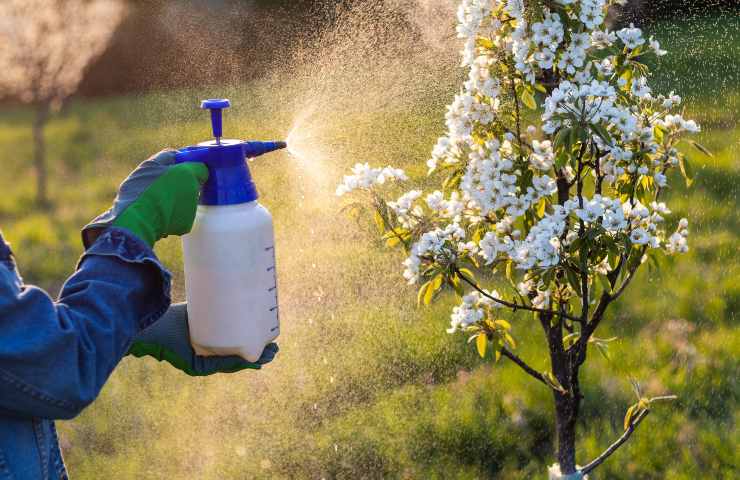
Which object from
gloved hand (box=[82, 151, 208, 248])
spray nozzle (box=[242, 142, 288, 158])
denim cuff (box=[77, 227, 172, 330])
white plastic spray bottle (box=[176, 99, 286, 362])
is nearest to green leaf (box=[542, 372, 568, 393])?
white plastic spray bottle (box=[176, 99, 286, 362])

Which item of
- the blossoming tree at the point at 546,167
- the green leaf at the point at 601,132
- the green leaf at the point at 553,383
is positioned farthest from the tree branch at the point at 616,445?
the green leaf at the point at 601,132

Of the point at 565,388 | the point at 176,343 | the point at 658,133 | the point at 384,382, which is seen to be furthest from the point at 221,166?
the point at 384,382

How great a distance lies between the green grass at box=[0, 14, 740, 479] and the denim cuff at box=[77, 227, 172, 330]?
1.71 metres

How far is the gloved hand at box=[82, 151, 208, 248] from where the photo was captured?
1454 mm

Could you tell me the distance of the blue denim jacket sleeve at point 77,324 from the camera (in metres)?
1.25

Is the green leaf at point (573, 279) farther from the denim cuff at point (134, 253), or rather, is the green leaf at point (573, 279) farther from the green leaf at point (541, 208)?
the denim cuff at point (134, 253)

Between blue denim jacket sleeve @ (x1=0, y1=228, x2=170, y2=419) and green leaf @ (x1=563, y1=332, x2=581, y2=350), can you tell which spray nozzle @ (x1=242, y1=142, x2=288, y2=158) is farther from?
green leaf @ (x1=563, y1=332, x2=581, y2=350)

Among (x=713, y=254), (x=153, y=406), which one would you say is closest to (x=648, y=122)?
(x=713, y=254)

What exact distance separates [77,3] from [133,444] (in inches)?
137

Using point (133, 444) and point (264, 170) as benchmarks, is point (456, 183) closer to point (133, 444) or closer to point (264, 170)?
point (133, 444)

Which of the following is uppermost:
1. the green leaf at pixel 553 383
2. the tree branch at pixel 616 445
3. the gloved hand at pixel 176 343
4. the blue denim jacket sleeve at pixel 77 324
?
the blue denim jacket sleeve at pixel 77 324

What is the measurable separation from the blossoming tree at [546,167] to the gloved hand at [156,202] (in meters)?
0.69

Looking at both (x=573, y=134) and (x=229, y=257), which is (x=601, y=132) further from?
(x=229, y=257)

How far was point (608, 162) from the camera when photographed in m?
2.28
